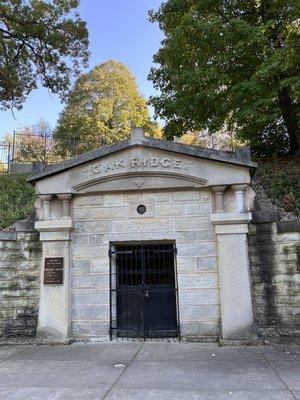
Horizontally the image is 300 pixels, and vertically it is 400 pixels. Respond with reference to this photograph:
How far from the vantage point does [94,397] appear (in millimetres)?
4930

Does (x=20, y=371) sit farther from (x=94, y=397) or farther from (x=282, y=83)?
(x=282, y=83)

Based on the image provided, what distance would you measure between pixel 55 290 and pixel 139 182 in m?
2.79

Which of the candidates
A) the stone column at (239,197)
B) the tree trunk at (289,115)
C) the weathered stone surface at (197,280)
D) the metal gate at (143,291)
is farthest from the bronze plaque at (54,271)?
the tree trunk at (289,115)

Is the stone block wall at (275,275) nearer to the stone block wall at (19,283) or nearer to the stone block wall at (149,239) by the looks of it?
the stone block wall at (149,239)

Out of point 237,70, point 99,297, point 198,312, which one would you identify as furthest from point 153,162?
point 237,70

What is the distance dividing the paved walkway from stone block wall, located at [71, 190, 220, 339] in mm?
550

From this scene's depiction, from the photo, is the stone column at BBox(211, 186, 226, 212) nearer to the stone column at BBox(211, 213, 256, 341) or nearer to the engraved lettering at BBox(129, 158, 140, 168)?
the stone column at BBox(211, 213, 256, 341)

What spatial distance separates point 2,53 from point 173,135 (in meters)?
9.85

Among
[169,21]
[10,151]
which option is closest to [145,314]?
[169,21]

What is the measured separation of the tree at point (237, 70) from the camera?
12.8 m

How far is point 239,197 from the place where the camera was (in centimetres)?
822

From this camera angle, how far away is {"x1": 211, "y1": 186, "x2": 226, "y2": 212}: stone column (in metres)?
8.25

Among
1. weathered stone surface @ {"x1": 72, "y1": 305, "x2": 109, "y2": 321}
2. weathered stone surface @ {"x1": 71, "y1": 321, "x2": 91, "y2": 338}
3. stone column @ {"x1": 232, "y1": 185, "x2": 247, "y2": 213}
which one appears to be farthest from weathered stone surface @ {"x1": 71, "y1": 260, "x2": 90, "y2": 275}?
stone column @ {"x1": 232, "y1": 185, "x2": 247, "y2": 213}

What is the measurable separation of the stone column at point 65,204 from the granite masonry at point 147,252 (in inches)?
0.9
